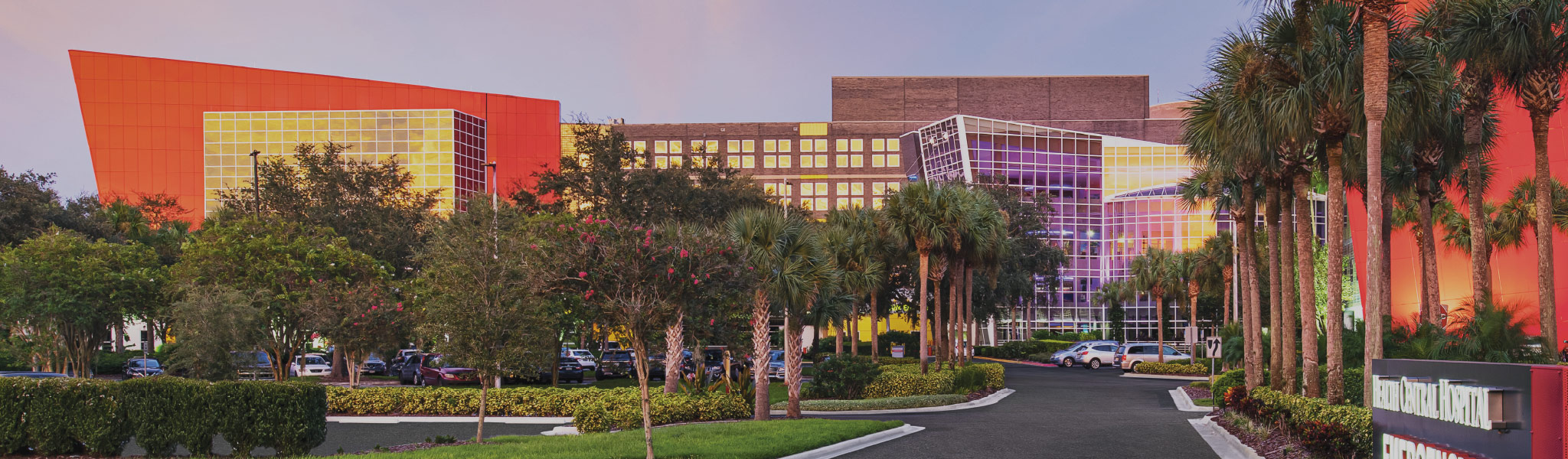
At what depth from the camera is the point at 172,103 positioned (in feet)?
295

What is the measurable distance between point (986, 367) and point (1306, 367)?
1719cm

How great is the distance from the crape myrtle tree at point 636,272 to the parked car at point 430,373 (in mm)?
21692

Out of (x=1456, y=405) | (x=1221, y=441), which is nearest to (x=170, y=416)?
(x=1456, y=405)

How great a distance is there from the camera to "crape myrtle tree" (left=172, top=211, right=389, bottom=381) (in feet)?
114

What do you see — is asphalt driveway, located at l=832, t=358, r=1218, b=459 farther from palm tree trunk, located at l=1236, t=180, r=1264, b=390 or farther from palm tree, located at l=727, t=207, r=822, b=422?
palm tree, located at l=727, t=207, r=822, b=422

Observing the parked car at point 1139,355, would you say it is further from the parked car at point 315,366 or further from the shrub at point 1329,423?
the parked car at point 315,366

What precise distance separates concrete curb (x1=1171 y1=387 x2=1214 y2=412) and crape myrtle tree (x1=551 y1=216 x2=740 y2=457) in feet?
55.8

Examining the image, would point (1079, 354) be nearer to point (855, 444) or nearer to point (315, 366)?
point (315, 366)

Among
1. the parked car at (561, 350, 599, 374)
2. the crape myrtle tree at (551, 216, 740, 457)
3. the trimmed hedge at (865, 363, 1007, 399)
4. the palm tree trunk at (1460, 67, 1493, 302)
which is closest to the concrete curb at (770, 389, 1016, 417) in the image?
the trimmed hedge at (865, 363, 1007, 399)

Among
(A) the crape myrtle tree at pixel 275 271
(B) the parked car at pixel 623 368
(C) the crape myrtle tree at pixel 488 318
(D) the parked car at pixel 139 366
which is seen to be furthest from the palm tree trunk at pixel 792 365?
(D) the parked car at pixel 139 366

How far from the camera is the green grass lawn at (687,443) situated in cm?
1603

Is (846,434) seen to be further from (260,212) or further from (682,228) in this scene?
(260,212)

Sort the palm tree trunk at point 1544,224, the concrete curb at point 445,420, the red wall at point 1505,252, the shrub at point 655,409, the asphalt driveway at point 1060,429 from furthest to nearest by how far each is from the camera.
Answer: the red wall at point 1505,252, the concrete curb at point 445,420, the shrub at point 655,409, the palm tree trunk at point 1544,224, the asphalt driveway at point 1060,429

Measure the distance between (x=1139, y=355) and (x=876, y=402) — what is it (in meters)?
27.2
